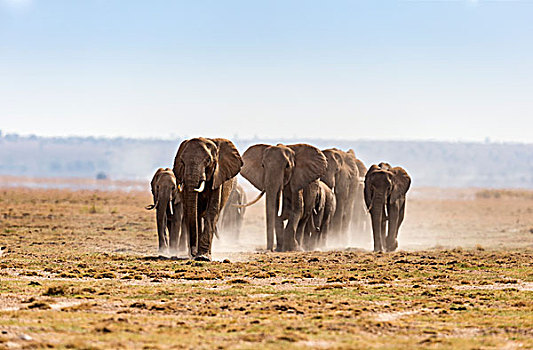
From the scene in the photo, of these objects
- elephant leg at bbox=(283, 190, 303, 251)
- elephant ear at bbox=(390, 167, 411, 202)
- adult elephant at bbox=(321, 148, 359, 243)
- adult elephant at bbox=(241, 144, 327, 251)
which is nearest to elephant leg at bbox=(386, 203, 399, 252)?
elephant ear at bbox=(390, 167, 411, 202)

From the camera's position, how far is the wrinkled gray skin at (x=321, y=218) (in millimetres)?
30625

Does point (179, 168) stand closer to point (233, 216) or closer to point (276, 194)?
point (276, 194)

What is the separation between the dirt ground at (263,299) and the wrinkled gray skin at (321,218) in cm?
354

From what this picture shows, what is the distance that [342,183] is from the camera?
1383 inches

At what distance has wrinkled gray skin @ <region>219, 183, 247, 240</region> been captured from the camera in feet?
110

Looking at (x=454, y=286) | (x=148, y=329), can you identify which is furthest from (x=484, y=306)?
(x=148, y=329)

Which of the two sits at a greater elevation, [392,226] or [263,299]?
[392,226]

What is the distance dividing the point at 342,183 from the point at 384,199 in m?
6.26

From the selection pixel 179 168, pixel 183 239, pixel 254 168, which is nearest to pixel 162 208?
pixel 183 239

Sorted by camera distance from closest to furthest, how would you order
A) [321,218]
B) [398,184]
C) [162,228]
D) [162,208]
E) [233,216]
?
[162,208], [162,228], [398,184], [321,218], [233,216]

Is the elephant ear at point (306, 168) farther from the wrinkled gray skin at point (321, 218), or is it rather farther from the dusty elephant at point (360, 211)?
the dusty elephant at point (360, 211)

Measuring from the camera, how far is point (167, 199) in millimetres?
25609

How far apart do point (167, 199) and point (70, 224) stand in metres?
16.8

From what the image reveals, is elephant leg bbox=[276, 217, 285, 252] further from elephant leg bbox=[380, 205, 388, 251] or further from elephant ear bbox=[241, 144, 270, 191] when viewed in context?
elephant leg bbox=[380, 205, 388, 251]
